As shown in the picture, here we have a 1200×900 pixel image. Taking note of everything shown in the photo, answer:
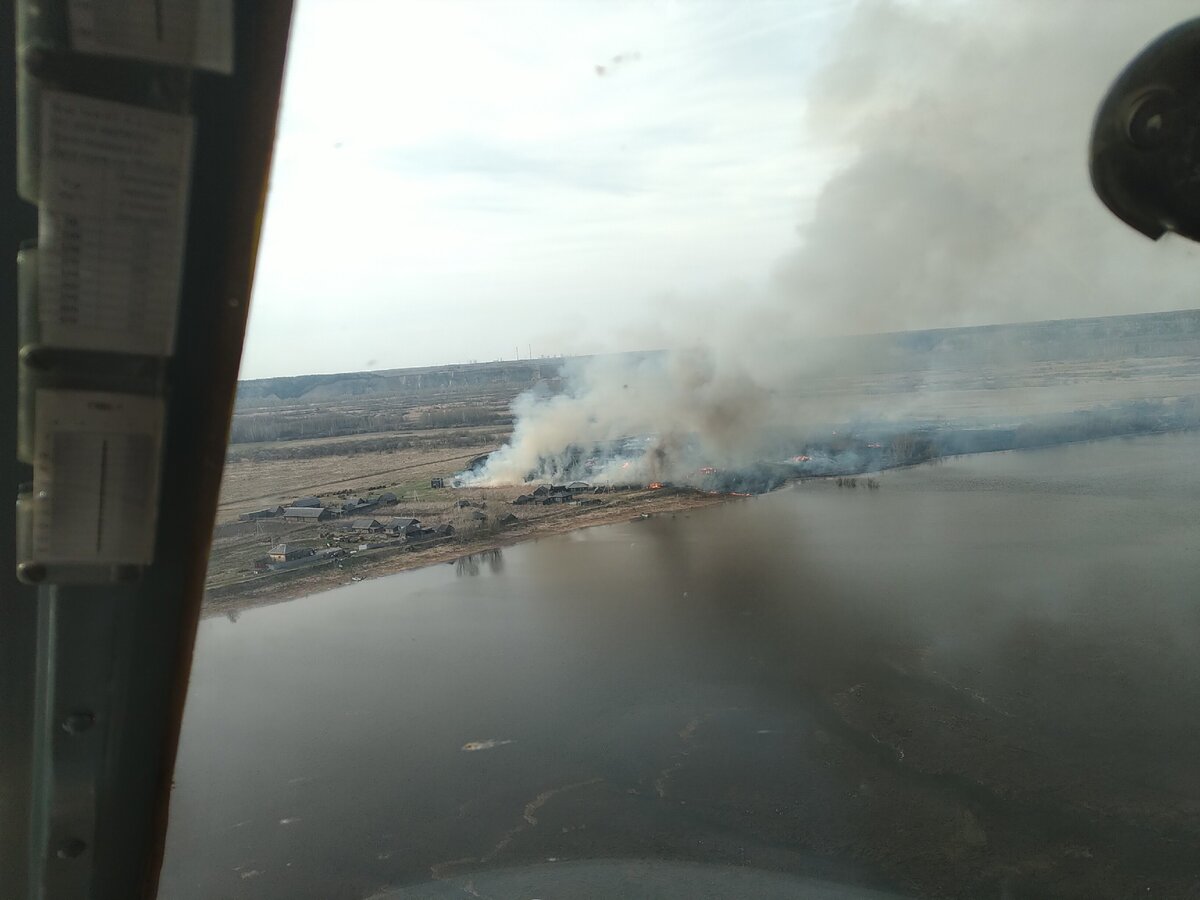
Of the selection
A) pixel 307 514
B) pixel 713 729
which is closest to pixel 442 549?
pixel 307 514

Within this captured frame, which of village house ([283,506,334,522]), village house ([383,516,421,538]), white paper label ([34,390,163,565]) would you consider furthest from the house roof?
white paper label ([34,390,163,565])

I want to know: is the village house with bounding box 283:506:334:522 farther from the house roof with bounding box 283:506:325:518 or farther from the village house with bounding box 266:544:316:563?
the village house with bounding box 266:544:316:563

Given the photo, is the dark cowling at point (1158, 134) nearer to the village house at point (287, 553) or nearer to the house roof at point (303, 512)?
the village house at point (287, 553)

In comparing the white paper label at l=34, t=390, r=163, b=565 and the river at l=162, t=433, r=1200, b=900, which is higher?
the white paper label at l=34, t=390, r=163, b=565

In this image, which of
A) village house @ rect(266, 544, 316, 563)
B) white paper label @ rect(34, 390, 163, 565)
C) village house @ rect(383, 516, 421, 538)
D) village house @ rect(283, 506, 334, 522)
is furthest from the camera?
village house @ rect(283, 506, 334, 522)

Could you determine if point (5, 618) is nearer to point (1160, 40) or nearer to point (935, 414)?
point (1160, 40)

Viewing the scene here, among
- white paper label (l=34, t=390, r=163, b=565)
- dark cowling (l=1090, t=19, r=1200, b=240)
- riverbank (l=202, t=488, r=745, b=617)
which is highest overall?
dark cowling (l=1090, t=19, r=1200, b=240)
